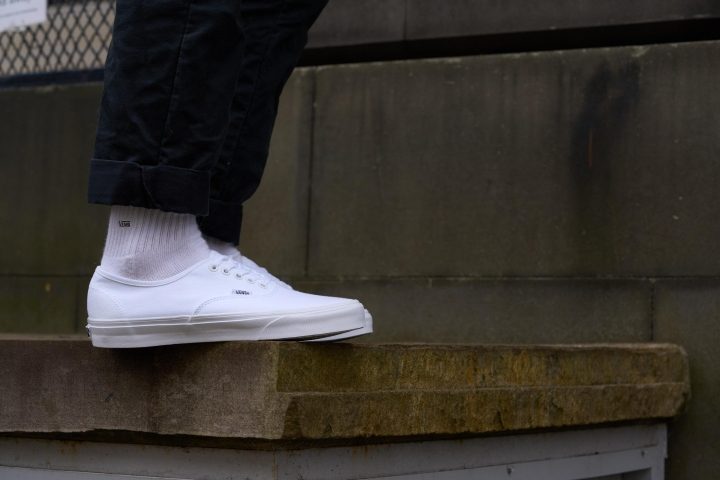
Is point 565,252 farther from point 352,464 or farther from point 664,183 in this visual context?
point 352,464

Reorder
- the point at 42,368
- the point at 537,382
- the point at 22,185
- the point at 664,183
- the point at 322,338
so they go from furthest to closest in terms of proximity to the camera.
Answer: the point at 22,185 → the point at 664,183 → the point at 537,382 → the point at 42,368 → the point at 322,338

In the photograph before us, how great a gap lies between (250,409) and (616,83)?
2.18 meters

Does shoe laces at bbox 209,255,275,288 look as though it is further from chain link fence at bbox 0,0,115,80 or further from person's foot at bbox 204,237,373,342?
chain link fence at bbox 0,0,115,80

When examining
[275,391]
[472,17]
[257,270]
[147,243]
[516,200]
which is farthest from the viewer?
[472,17]

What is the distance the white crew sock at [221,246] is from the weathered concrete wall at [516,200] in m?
1.48

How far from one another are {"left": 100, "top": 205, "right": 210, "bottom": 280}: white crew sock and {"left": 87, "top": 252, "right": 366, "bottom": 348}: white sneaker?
0.07 ft

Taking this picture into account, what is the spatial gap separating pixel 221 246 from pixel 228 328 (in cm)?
45

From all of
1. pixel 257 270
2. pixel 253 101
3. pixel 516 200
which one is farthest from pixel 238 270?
pixel 516 200

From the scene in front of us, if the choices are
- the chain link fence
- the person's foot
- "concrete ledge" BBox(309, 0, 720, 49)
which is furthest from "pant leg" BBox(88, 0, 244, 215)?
the chain link fence

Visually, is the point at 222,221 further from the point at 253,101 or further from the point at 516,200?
the point at 516,200

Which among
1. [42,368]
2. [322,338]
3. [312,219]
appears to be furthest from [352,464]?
[312,219]

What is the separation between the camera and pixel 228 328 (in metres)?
2.00

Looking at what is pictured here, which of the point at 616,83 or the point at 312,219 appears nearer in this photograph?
the point at 616,83

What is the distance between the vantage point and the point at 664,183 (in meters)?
3.56
